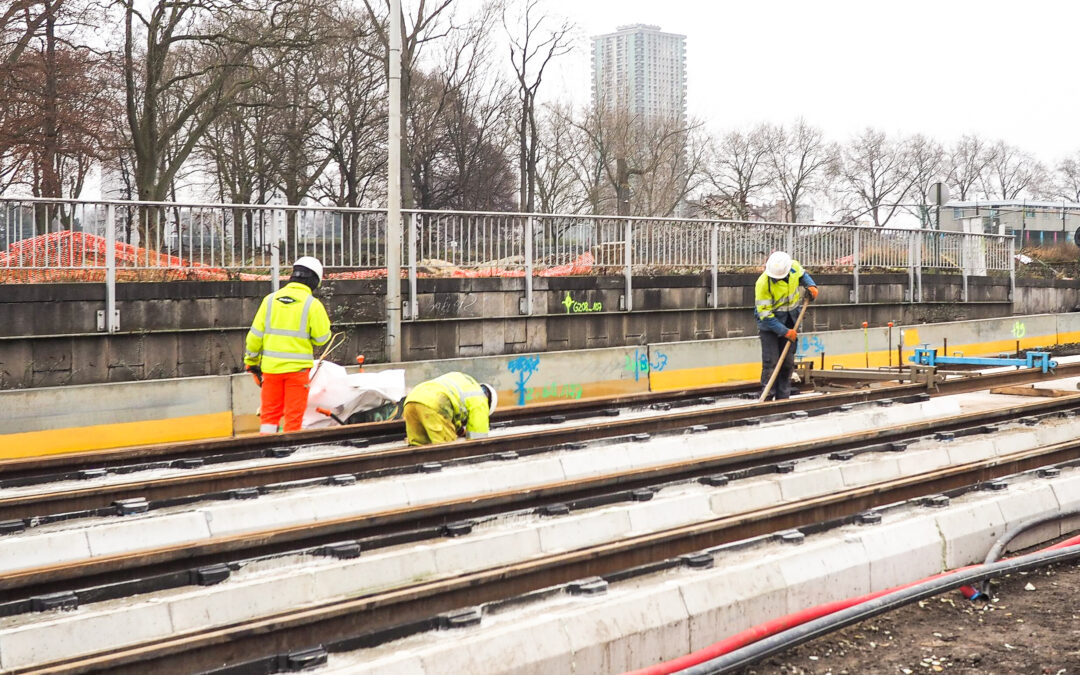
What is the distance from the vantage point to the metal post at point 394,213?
46.3 ft

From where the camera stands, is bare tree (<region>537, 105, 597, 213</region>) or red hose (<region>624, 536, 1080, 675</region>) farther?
bare tree (<region>537, 105, 597, 213</region>)

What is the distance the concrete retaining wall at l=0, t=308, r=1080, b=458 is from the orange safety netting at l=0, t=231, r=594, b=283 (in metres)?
2.18

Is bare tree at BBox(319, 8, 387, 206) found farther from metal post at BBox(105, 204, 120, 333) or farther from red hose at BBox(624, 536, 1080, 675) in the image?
red hose at BBox(624, 536, 1080, 675)

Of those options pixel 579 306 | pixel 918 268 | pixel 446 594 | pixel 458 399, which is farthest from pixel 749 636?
pixel 918 268

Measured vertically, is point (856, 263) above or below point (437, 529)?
above

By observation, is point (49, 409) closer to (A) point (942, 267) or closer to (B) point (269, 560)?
(B) point (269, 560)

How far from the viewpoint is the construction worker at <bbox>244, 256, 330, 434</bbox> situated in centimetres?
972

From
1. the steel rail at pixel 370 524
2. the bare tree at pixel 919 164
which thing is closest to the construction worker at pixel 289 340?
the steel rail at pixel 370 524

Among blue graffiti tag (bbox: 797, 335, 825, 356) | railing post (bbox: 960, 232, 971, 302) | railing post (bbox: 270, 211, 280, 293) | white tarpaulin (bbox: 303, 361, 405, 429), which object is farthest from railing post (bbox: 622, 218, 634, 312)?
railing post (bbox: 960, 232, 971, 302)

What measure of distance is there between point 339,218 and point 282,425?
16.9 ft

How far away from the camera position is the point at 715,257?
63.3 feet

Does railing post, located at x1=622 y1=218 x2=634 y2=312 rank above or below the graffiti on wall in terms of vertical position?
above

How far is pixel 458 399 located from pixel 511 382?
4.80m

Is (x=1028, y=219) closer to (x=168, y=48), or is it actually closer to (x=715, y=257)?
(x=715, y=257)
